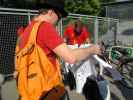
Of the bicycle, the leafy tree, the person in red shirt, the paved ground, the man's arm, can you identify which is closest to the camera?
the man's arm

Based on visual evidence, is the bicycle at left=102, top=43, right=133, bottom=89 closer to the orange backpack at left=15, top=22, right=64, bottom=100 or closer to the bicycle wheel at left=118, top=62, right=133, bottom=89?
the bicycle wheel at left=118, top=62, right=133, bottom=89

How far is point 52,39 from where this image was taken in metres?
3.14

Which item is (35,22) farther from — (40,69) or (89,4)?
(89,4)

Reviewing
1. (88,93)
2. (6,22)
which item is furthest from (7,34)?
(88,93)

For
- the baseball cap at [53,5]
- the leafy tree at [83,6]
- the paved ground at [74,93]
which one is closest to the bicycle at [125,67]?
the paved ground at [74,93]

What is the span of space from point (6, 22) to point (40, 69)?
19.6 feet

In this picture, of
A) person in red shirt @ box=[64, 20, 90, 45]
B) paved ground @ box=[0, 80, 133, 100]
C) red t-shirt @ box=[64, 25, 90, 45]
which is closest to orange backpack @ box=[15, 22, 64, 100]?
paved ground @ box=[0, 80, 133, 100]

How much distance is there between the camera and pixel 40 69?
3.18 m

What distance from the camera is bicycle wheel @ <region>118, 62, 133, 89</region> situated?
9.20 m

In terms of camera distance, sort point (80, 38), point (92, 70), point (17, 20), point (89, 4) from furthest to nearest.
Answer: point (89, 4)
point (80, 38)
point (17, 20)
point (92, 70)

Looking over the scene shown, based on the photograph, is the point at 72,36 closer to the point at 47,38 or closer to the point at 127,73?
the point at 127,73

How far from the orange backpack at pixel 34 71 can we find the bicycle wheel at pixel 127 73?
610 centimetres

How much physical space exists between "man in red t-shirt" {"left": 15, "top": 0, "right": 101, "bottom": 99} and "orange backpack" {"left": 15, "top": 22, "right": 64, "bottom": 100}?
0.18ft

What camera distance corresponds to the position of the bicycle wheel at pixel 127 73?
30.2 ft
